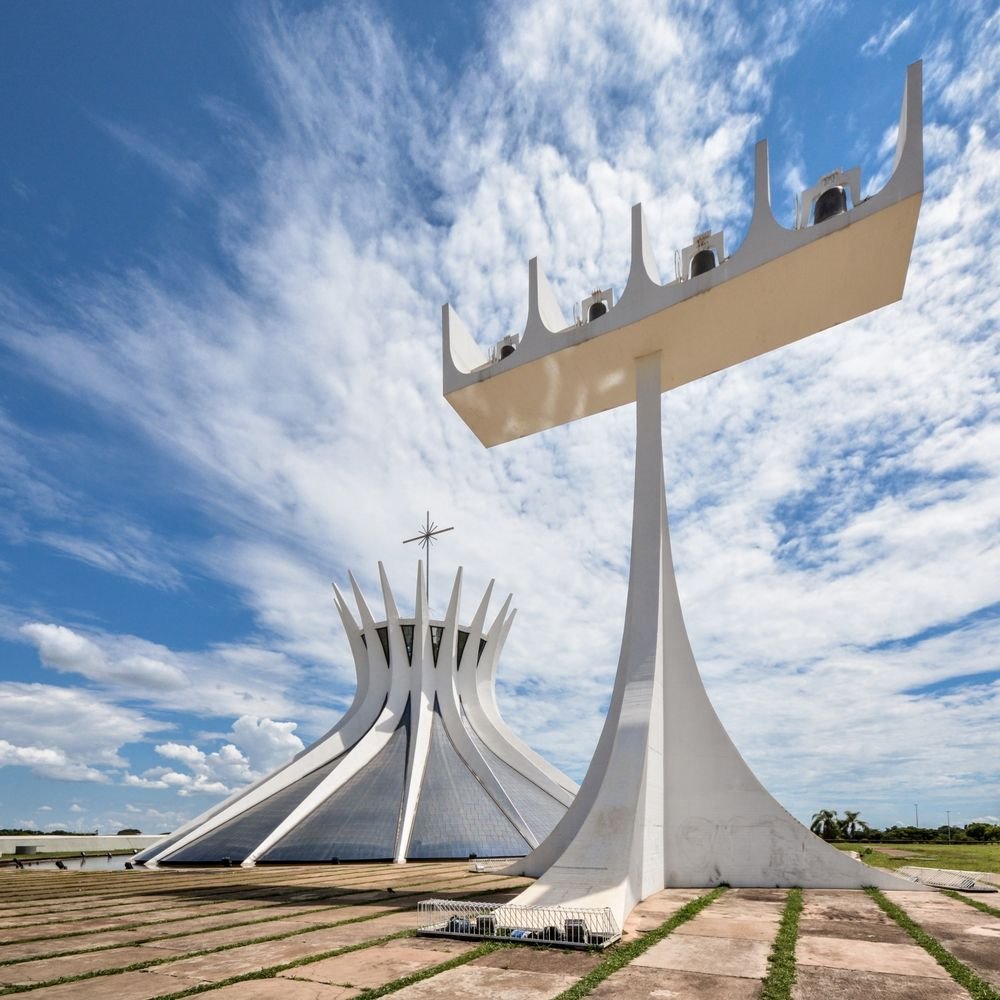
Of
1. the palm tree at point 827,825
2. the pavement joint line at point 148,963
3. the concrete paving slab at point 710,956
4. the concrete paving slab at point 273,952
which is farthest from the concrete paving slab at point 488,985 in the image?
the palm tree at point 827,825

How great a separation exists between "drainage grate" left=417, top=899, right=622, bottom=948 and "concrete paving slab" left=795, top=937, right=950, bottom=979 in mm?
1987

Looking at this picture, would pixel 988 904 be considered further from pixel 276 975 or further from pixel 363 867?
pixel 363 867

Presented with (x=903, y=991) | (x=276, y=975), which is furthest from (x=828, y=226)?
(x=276, y=975)

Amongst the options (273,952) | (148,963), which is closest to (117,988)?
(148,963)

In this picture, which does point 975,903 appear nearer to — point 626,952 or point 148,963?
point 626,952

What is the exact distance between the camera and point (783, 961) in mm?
6512

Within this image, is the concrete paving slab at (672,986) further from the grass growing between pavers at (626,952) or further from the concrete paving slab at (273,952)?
the concrete paving slab at (273,952)

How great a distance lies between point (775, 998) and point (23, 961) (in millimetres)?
7582

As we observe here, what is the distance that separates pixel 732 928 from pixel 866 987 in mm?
2451

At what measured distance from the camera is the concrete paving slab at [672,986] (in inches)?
220

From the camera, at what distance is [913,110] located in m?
10.2

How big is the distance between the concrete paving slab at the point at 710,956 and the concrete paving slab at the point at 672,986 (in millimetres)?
178

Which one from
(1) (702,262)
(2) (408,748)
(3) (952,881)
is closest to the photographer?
(3) (952,881)

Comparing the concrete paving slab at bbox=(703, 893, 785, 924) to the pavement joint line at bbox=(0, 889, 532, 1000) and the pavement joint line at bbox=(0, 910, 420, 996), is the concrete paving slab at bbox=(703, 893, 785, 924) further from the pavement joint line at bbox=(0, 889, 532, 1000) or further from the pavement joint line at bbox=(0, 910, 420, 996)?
the pavement joint line at bbox=(0, 910, 420, 996)
